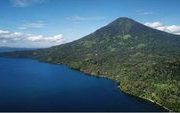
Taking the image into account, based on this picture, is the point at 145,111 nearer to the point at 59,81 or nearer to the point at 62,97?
the point at 62,97

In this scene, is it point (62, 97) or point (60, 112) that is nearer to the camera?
Result: point (60, 112)

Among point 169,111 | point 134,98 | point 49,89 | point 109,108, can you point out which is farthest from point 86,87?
point 169,111

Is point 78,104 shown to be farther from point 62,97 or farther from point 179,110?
point 179,110

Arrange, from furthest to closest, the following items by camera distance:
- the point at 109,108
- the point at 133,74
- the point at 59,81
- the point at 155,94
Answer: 1. the point at 59,81
2. the point at 133,74
3. the point at 155,94
4. the point at 109,108

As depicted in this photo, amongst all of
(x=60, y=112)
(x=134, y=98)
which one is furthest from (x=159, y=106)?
(x=60, y=112)

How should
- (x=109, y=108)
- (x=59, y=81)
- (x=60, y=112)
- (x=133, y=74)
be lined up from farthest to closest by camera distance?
(x=59, y=81) → (x=133, y=74) → (x=109, y=108) → (x=60, y=112)

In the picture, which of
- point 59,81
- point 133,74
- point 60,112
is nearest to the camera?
point 60,112

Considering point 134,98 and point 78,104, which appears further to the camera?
point 134,98

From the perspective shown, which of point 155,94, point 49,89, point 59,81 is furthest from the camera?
point 59,81
